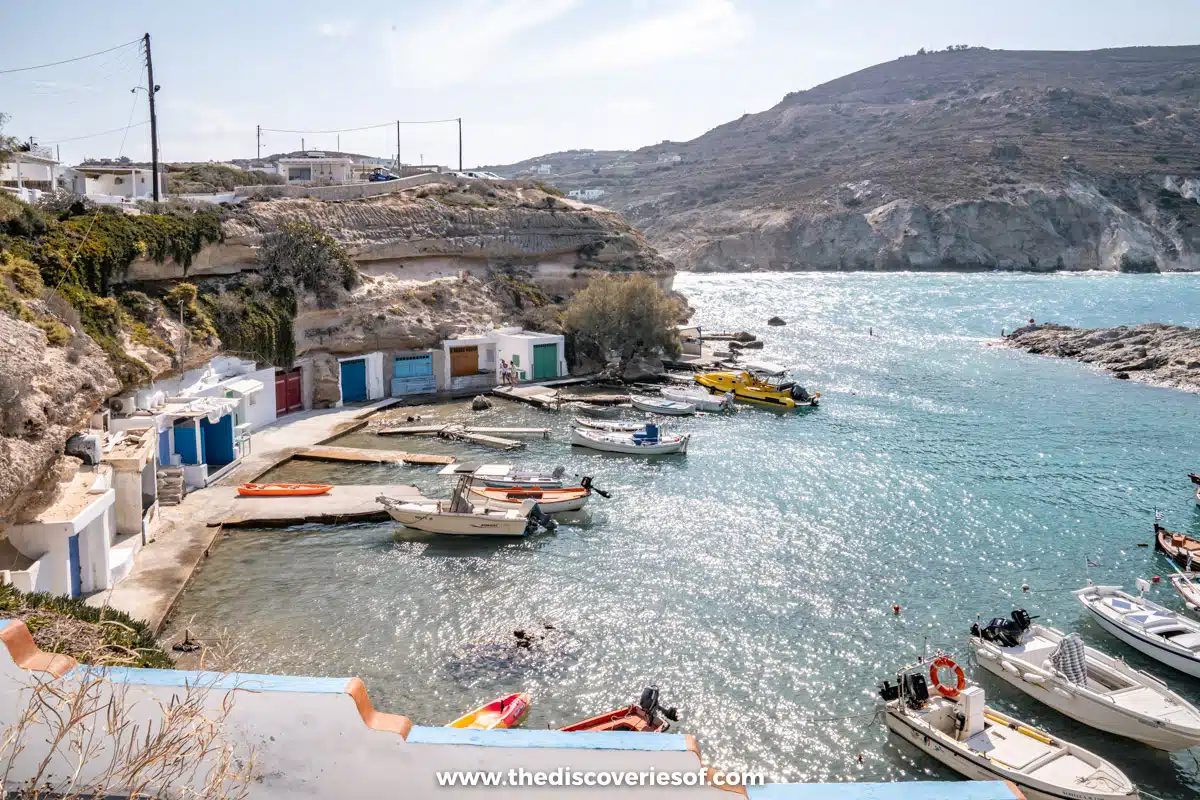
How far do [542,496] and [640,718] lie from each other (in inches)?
531

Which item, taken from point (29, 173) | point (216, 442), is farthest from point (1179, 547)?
point (29, 173)

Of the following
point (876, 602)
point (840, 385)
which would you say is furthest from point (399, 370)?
point (876, 602)

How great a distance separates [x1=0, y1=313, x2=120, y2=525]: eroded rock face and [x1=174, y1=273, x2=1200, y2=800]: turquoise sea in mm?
5286

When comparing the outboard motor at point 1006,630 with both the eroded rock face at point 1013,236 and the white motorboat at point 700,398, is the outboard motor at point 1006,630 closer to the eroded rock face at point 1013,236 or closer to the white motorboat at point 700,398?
the white motorboat at point 700,398

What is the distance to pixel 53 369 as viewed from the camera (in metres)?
19.6

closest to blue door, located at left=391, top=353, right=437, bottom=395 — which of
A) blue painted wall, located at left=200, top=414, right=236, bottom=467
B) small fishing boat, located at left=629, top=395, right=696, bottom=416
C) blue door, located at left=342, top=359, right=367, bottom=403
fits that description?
blue door, located at left=342, top=359, right=367, bottom=403

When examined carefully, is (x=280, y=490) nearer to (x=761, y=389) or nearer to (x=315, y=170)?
(x=761, y=389)

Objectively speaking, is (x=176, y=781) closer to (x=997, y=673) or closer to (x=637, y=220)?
(x=997, y=673)

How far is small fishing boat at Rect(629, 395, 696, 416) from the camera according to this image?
45.8 metres

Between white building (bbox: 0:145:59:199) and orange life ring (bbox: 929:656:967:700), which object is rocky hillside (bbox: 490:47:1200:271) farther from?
orange life ring (bbox: 929:656:967:700)

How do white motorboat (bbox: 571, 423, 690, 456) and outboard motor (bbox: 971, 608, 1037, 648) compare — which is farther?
white motorboat (bbox: 571, 423, 690, 456)

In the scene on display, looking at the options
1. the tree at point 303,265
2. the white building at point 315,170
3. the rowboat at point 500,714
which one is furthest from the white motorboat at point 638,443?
the white building at point 315,170

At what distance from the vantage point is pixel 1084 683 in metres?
18.4

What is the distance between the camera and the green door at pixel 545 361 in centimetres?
5228
